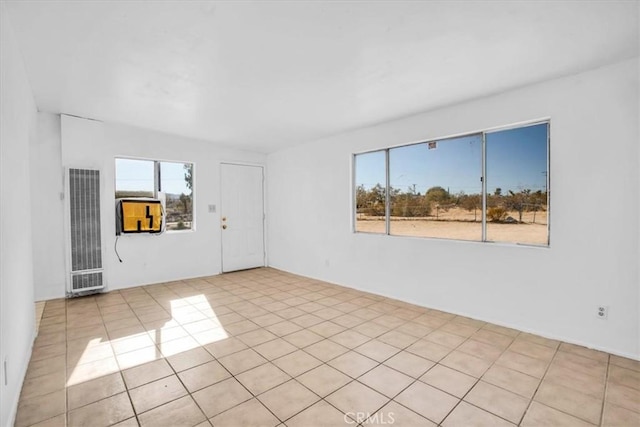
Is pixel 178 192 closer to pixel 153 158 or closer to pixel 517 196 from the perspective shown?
pixel 153 158

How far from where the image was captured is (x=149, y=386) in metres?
2.23

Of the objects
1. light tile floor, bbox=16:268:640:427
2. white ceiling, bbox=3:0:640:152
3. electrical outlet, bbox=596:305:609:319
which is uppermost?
white ceiling, bbox=3:0:640:152

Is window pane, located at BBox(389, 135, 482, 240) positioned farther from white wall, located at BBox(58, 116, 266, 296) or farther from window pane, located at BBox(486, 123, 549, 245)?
white wall, located at BBox(58, 116, 266, 296)

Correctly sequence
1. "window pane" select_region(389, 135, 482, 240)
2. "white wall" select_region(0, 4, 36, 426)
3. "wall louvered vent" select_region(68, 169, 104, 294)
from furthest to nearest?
"wall louvered vent" select_region(68, 169, 104, 294), "window pane" select_region(389, 135, 482, 240), "white wall" select_region(0, 4, 36, 426)

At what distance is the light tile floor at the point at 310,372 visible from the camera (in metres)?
1.92

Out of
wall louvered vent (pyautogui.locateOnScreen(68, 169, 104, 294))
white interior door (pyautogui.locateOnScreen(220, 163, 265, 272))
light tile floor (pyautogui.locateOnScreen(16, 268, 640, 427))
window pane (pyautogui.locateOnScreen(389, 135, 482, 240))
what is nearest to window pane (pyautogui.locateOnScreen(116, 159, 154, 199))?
wall louvered vent (pyautogui.locateOnScreen(68, 169, 104, 294))

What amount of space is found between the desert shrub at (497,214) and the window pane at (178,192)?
15.8 ft

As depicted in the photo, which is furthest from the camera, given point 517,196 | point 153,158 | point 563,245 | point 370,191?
point 153,158

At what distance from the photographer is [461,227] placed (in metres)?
4.13

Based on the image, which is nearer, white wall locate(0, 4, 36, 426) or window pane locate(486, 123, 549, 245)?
white wall locate(0, 4, 36, 426)

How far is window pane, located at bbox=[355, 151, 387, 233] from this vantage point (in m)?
4.59

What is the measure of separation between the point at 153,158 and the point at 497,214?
17.1 ft

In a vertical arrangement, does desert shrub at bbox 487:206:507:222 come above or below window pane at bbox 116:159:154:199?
below

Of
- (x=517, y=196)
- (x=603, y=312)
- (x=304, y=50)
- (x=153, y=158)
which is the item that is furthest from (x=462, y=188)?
(x=153, y=158)
